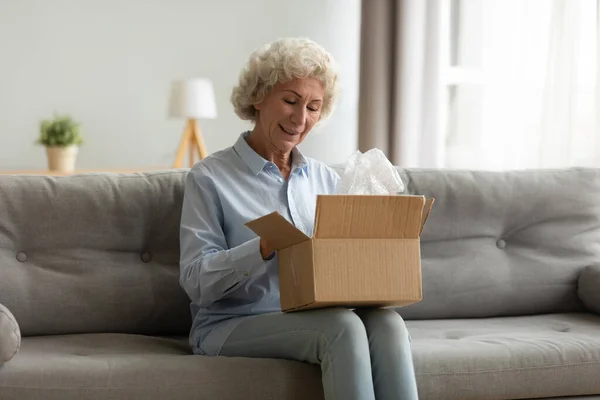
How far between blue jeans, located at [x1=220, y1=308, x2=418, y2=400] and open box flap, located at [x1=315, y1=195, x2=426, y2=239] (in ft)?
0.66

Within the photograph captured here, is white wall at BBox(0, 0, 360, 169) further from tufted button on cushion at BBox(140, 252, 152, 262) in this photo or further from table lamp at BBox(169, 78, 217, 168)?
tufted button on cushion at BBox(140, 252, 152, 262)

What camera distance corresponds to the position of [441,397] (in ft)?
7.11

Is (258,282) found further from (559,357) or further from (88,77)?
(88,77)

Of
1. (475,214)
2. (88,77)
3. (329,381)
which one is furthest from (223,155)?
(88,77)

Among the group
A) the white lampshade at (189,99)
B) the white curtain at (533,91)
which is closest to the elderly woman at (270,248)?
the white curtain at (533,91)

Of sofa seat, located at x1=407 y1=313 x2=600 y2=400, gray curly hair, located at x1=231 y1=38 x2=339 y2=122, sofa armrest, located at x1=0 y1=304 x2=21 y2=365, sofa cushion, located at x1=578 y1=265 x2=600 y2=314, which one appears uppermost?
gray curly hair, located at x1=231 y1=38 x2=339 y2=122

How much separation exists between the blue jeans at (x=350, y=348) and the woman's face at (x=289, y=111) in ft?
1.57

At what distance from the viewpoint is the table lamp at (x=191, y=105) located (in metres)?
5.02

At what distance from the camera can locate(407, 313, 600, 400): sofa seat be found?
2.18m

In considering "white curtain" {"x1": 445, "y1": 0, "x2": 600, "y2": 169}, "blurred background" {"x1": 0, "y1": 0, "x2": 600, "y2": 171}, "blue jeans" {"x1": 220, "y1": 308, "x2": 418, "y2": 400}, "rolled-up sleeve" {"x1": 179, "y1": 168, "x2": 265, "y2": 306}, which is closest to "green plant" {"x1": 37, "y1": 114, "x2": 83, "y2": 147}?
"blurred background" {"x1": 0, "y1": 0, "x2": 600, "y2": 171}

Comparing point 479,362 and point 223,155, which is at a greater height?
point 223,155

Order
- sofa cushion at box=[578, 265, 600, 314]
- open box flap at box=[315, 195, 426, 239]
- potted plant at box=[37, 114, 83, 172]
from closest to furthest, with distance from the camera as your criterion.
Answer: open box flap at box=[315, 195, 426, 239]
sofa cushion at box=[578, 265, 600, 314]
potted plant at box=[37, 114, 83, 172]

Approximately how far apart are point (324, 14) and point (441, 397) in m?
3.76

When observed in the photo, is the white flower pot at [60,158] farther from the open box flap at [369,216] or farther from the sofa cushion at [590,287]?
the open box flap at [369,216]
